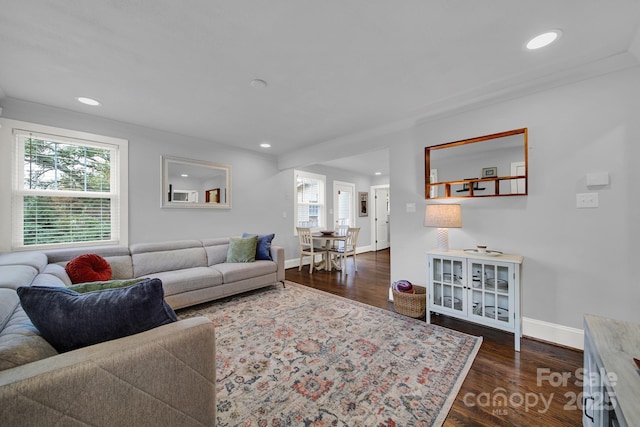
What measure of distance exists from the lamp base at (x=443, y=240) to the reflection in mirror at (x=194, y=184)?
3.36m

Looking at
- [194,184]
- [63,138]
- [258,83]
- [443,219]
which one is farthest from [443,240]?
[63,138]

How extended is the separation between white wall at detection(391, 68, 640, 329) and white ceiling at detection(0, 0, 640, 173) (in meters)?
0.22

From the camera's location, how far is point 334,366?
1.87 m

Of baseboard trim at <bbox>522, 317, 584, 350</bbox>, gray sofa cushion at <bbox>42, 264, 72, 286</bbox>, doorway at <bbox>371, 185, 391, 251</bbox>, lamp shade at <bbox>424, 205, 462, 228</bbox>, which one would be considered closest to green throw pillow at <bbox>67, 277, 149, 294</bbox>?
gray sofa cushion at <bbox>42, 264, 72, 286</bbox>

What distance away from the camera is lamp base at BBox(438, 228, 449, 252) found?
2.64 m

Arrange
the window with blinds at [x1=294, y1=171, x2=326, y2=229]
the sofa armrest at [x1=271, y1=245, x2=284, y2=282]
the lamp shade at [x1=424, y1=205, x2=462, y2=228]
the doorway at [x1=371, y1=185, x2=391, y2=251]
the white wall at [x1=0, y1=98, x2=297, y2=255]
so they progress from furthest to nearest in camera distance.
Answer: the doorway at [x1=371, y1=185, x2=391, y2=251], the window with blinds at [x1=294, y1=171, x2=326, y2=229], the sofa armrest at [x1=271, y1=245, x2=284, y2=282], the white wall at [x1=0, y1=98, x2=297, y2=255], the lamp shade at [x1=424, y1=205, x2=462, y2=228]

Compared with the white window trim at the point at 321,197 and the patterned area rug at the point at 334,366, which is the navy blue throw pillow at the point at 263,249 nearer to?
the patterned area rug at the point at 334,366

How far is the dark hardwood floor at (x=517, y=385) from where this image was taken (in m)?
1.42

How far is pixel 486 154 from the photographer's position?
2578 millimetres

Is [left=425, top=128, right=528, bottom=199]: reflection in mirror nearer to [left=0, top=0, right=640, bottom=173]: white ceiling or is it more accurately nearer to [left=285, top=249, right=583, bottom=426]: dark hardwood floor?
[left=0, top=0, right=640, bottom=173]: white ceiling

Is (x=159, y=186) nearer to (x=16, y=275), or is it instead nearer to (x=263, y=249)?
(x=263, y=249)

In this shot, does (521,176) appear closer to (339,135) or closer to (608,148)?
(608,148)

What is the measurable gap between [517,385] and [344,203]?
18.1 ft

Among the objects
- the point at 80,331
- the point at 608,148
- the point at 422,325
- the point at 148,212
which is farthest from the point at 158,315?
the point at 608,148
